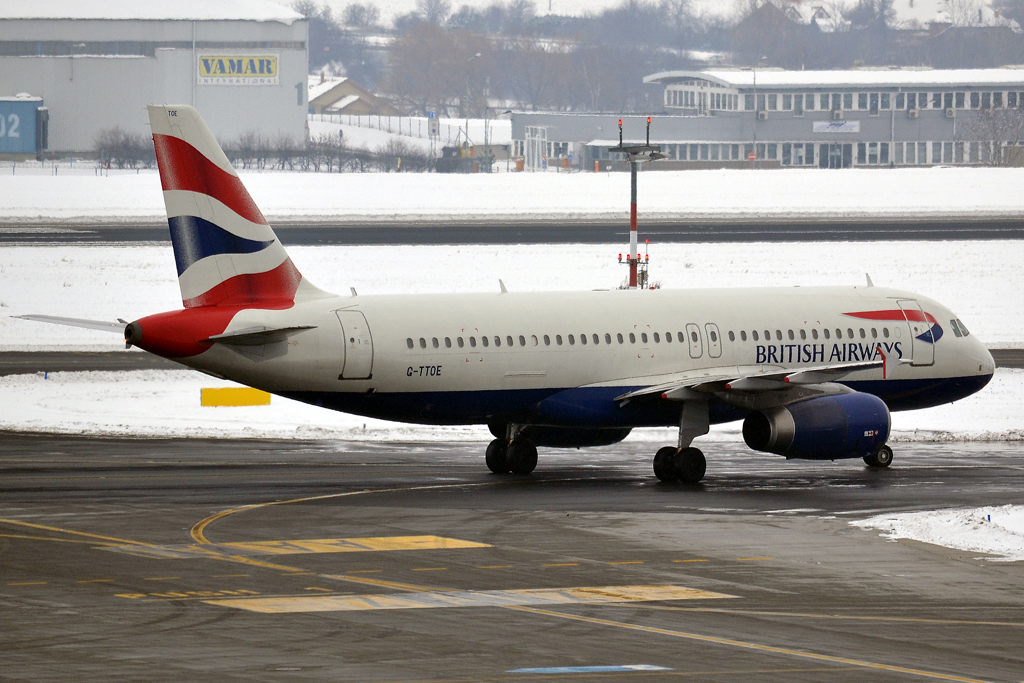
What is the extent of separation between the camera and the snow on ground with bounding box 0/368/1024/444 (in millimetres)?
41438

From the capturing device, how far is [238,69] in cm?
16312

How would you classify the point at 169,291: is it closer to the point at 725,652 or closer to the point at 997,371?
the point at 997,371

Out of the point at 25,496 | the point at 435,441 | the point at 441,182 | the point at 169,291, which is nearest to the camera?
the point at 25,496

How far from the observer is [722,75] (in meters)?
173

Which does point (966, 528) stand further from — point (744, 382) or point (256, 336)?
point (256, 336)

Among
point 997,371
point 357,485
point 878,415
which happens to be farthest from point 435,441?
point 997,371

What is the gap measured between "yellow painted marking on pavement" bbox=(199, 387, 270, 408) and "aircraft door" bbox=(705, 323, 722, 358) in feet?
49.6

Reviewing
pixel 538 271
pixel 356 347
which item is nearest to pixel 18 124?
pixel 538 271

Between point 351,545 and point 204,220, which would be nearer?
point 351,545

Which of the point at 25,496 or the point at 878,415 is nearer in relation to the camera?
the point at 25,496

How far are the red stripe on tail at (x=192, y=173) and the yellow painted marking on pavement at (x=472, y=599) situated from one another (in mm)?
11880

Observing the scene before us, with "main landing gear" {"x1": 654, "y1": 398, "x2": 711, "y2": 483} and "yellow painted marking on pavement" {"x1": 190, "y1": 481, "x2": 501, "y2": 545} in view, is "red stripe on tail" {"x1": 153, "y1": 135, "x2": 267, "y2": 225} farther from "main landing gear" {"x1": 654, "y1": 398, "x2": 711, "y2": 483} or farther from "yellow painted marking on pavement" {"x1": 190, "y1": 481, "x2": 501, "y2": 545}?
"main landing gear" {"x1": 654, "y1": 398, "x2": 711, "y2": 483}

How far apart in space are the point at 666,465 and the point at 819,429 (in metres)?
3.31

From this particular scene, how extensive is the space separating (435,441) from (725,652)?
22.4 m
